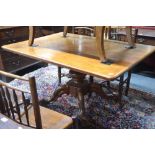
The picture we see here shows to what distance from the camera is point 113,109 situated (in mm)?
2314

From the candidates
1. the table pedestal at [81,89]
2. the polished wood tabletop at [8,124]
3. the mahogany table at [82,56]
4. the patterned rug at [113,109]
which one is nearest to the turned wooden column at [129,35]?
the mahogany table at [82,56]

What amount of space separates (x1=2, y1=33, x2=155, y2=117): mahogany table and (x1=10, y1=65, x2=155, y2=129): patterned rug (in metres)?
0.14

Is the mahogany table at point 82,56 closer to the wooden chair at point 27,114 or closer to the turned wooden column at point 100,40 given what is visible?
the turned wooden column at point 100,40

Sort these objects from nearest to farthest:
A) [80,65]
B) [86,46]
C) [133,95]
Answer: [80,65]
[86,46]
[133,95]

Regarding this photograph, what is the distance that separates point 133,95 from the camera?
259cm

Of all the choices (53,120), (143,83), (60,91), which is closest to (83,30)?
(60,91)

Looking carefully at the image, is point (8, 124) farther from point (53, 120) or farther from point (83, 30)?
point (83, 30)

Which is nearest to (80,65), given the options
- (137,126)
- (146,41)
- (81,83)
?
(81,83)

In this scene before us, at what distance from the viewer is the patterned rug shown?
209cm

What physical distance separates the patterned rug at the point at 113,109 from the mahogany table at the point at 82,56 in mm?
138

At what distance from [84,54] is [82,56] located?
0.05 m

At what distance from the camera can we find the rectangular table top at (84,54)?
4.52ft
